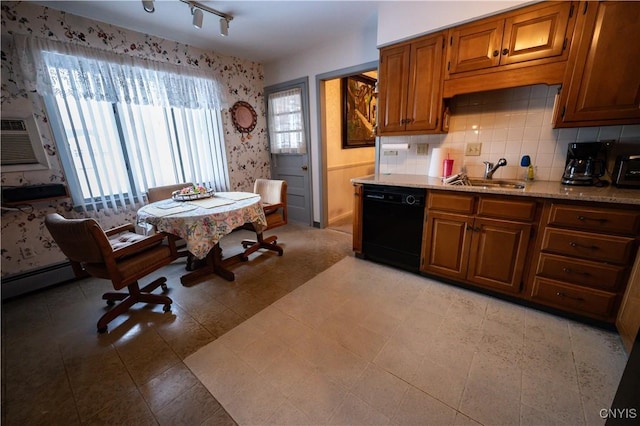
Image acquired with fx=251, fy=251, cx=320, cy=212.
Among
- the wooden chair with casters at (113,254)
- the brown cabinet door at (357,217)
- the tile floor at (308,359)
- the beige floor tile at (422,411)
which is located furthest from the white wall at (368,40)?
the beige floor tile at (422,411)

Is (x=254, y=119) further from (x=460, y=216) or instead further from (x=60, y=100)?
(x=460, y=216)

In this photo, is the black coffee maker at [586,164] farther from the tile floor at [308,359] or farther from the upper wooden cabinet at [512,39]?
the tile floor at [308,359]

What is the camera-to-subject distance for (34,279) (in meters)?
2.36

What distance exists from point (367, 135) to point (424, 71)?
2316mm

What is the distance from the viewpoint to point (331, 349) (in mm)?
1611

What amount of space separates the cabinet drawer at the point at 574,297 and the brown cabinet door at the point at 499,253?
13 cm

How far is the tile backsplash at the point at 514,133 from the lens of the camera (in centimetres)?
198

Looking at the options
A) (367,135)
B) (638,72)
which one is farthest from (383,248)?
(367,135)

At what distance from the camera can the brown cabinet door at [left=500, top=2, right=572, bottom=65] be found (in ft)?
5.52

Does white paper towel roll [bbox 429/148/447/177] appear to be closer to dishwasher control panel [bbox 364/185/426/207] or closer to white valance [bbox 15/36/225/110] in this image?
dishwasher control panel [bbox 364/185/426/207]

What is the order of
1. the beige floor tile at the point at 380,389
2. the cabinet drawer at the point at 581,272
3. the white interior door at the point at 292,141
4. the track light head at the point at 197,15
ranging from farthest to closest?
the white interior door at the point at 292,141 < the track light head at the point at 197,15 < the cabinet drawer at the point at 581,272 < the beige floor tile at the point at 380,389

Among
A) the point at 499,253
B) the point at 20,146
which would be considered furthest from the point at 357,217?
the point at 20,146

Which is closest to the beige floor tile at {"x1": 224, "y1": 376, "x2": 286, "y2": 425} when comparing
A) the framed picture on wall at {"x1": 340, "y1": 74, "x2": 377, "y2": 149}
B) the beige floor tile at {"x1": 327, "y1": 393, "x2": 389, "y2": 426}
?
the beige floor tile at {"x1": 327, "y1": 393, "x2": 389, "y2": 426}

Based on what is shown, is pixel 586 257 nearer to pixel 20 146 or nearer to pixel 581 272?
pixel 581 272
